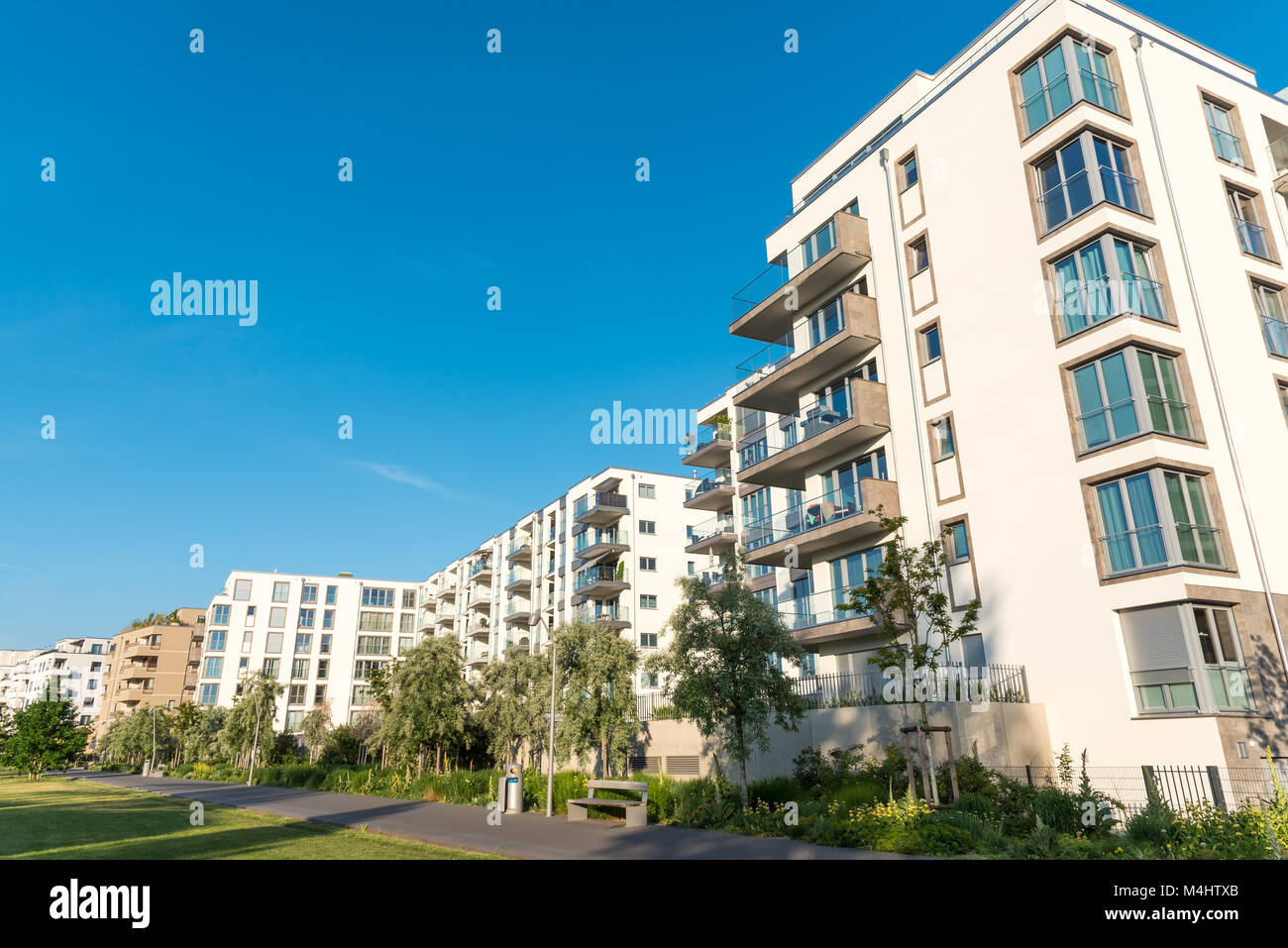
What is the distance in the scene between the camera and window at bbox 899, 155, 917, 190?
91.4ft

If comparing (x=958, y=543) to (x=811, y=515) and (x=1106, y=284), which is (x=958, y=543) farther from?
(x=1106, y=284)

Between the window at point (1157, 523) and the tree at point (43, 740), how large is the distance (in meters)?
61.8

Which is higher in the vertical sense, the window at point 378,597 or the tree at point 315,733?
the window at point 378,597

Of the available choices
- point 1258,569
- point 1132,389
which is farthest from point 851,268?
point 1258,569

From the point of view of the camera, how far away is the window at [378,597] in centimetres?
9869

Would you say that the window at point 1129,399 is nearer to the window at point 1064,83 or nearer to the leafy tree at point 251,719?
the window at point 1064,83

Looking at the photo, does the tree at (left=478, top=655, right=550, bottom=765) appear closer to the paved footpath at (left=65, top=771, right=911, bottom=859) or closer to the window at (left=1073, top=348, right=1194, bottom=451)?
the paved footpath at (left=65, top=771, right=911, bottom=859)

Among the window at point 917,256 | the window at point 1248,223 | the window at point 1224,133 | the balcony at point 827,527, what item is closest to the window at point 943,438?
the balcony at point 827,527

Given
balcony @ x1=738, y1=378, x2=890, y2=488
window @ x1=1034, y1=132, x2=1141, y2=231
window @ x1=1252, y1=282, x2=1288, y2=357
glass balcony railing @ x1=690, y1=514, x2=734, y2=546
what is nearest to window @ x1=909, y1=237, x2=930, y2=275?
balcony @ x1=738, y1=378, x2=890, y2=488

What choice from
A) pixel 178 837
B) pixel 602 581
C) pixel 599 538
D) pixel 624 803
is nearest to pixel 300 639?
pixel 599 538

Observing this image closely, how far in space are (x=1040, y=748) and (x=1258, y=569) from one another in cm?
685

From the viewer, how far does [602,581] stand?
2223 inches

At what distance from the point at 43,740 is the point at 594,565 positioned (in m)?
37.6
